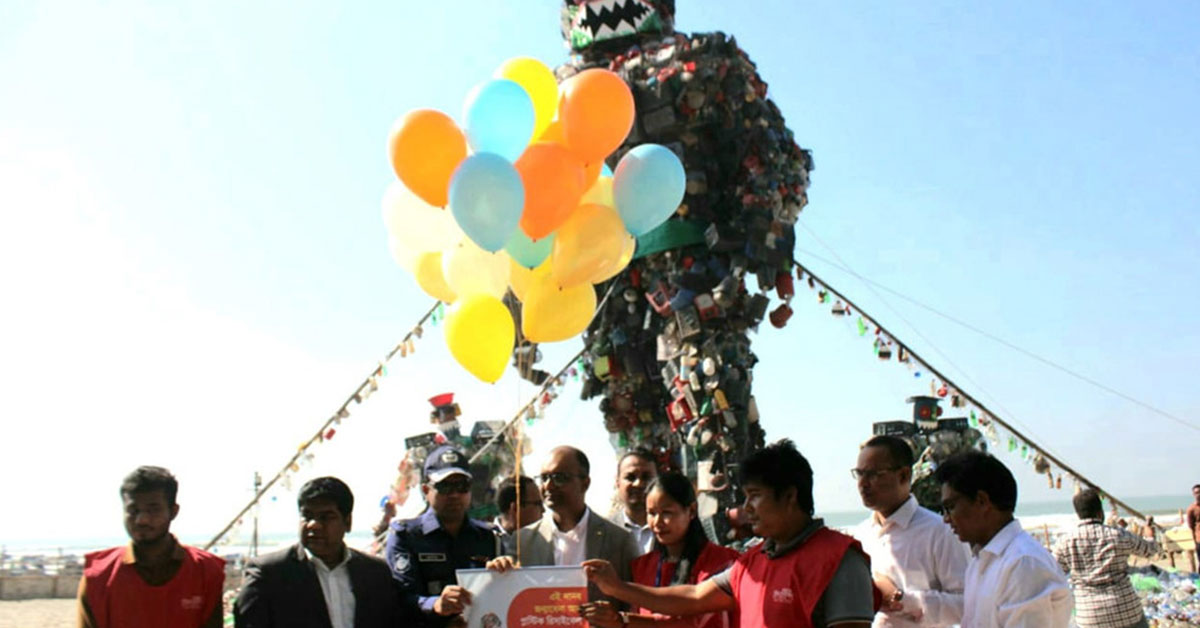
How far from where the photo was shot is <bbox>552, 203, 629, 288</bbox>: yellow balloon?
5.21m

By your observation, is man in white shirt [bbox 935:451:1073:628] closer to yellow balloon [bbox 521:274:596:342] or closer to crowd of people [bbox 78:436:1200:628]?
crowd of people [bbox 78:436:1200:628]

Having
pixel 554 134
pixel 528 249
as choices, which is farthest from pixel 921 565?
pixel 554 134

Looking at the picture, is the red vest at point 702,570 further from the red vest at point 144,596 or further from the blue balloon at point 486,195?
the blue balloon at point 486,195

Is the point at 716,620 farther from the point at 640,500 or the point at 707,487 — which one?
the point at 707,487

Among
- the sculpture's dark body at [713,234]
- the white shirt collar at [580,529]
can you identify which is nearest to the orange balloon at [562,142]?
the white shirt collar at [580,529]

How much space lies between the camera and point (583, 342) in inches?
433

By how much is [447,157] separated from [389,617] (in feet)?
7.66

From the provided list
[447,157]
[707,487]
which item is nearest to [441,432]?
[707,487]

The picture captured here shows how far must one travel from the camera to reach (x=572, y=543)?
4086mm

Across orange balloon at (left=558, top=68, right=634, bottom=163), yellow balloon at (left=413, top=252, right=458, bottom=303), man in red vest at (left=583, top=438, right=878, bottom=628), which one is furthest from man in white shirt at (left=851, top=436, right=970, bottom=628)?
yellow balloon at (left=413, top=252, right=458, bottom=303)

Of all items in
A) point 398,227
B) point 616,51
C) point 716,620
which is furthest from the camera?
point 616,51

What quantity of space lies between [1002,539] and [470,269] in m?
3.14

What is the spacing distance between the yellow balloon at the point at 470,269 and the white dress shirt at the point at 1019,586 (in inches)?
120

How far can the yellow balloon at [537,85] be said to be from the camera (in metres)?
5.65
